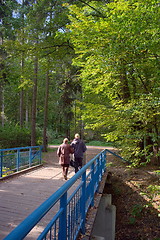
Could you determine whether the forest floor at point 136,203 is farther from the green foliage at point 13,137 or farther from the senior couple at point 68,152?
the green foliage at point 13,137

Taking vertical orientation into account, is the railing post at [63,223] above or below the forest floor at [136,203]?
above

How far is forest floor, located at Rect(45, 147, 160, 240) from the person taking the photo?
6266 millimetres

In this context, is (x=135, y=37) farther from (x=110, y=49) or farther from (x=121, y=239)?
(x=121, y=239)

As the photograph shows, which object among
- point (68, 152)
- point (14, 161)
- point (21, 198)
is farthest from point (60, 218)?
point (14, 161)

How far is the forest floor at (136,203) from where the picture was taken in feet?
20.6

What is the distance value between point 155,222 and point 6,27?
598 inches

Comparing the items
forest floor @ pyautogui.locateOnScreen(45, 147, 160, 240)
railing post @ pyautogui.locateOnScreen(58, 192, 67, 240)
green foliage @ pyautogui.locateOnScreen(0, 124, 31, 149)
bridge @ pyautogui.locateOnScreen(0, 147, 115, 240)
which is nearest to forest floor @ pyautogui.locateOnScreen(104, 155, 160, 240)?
forest floor @ pyautogui.locateOnScreen(45, 147, 160, 240)

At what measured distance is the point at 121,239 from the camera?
6.26 meters

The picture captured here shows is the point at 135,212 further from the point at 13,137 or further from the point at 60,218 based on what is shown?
the point at 13,137

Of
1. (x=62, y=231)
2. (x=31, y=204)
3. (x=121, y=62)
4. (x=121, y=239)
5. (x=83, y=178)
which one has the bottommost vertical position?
(x=121, y=239)

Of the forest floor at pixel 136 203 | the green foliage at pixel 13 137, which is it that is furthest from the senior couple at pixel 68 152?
the green foliage at pixel 13 137

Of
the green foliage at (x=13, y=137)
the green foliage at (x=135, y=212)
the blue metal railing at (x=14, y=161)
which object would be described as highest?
the green foliage at (x=13, y=137)

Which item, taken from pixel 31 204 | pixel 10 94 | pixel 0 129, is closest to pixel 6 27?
pixel 0 129

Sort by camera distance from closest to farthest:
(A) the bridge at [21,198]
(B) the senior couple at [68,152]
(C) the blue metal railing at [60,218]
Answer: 1. (C) the blue metal railing at [60,218]
2. (A) the bridge at [21,198]
3. (B) the senior couple at [68,152]
